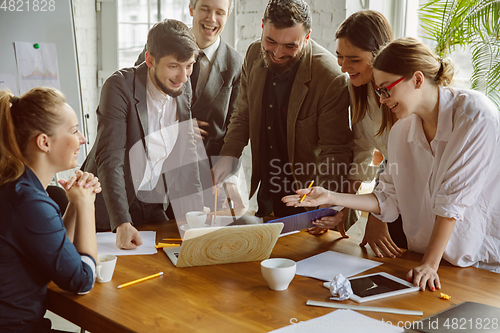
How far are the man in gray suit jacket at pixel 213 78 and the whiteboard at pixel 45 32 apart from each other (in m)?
0.92

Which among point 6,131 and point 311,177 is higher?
point 6,131

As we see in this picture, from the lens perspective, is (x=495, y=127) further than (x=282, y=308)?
Yes

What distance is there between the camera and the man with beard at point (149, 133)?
2002 millimetres

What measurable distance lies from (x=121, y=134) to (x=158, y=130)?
0.23 m

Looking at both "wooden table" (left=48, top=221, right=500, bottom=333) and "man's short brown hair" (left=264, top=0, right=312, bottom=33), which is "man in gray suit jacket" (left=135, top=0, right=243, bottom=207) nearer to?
"man's short brown hair" (left=264, top=0, right=312, bottom=33)

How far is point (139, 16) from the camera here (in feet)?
12.1

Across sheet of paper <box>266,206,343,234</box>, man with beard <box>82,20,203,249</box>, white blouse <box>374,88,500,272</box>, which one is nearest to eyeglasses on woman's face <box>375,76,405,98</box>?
white blouse <box>374,88,500,272</box>

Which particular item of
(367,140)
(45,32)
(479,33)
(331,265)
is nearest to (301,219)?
(331,265)

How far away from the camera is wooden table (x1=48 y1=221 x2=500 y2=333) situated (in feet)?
3.44

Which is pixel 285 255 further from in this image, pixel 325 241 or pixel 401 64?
pixel 401 64

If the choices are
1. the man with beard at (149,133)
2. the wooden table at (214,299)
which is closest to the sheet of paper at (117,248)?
the wooden table at (214,299)

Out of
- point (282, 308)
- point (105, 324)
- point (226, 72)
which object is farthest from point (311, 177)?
point (105, 324)

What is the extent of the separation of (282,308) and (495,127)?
859mm

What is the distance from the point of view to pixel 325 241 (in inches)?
67.0
